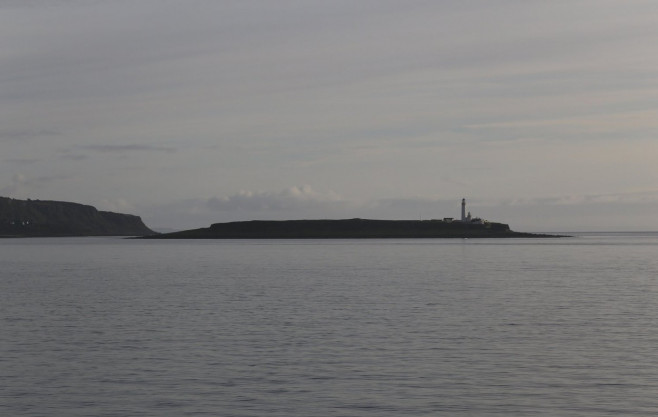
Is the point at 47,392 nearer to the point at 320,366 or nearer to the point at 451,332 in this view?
the point at 320,366

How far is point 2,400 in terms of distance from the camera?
2264 centimetres

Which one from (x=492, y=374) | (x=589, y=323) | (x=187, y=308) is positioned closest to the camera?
(x=492, y=374)

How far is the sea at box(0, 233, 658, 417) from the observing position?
22266 mm

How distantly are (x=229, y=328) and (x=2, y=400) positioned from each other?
14766 millimetres

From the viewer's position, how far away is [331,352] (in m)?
30.0

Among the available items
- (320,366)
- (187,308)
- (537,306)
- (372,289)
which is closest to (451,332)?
(320,366)

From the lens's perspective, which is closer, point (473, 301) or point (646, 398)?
point (646, 398)

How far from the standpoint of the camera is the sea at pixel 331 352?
2227cm

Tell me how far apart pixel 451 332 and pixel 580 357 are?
7222mm

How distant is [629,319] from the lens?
39.5 metres

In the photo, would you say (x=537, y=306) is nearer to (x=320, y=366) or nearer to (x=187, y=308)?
(x=187, y=308)

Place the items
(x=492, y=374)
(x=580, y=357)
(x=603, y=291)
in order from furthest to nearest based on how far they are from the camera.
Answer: (x=603, y=291) → (x=580, y=357) → (x=492, y=374)

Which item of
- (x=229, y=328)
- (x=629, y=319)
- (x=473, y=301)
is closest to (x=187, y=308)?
(x=229, y=328)

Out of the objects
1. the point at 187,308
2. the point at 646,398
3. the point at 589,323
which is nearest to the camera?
the point at 646,398
